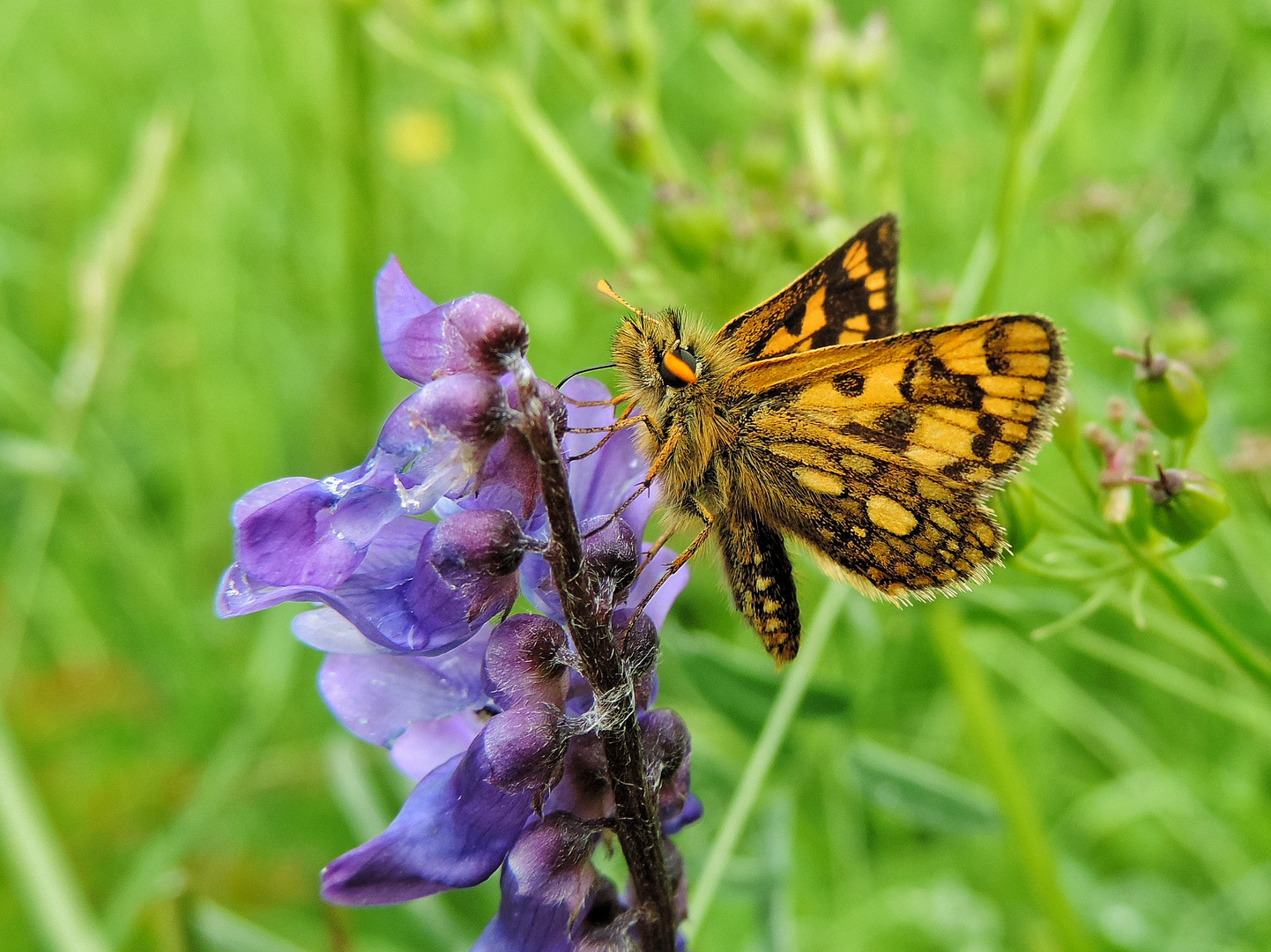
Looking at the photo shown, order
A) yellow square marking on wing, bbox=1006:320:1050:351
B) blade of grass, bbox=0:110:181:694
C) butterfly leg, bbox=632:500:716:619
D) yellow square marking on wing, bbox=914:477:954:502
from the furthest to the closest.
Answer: blade of grass, bbox=0:110:181:694 < yellow square marking on wing, bbox=914:477:954:502 < yellow square marking on wing, bbox=1006:320:1050:351 < butterfly leg, bbox=632:500:716:619

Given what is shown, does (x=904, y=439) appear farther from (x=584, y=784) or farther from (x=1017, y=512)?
(x=584, y=784)

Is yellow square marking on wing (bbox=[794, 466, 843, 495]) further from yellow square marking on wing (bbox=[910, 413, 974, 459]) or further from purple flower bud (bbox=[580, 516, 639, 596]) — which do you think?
purple flower bud (bbox=[580, 516, 639, 596])

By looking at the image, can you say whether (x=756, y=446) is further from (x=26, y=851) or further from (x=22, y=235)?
(x=22, y=235)

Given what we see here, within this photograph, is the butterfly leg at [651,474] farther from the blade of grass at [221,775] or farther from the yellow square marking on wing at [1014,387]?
the blade of grass at [221,775]

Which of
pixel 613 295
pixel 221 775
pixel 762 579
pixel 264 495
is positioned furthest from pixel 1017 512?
pixel 221 775

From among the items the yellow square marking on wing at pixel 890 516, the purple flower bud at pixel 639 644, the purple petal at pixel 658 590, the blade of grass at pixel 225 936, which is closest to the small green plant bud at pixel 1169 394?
the yellow square marking on wing at pixel 890 516

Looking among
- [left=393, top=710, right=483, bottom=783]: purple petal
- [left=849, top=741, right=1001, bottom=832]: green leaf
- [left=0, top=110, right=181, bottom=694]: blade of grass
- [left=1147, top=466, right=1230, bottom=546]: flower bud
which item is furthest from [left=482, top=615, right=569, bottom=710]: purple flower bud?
[left=0, top=110, right=181, bottom=694]: blade of grass

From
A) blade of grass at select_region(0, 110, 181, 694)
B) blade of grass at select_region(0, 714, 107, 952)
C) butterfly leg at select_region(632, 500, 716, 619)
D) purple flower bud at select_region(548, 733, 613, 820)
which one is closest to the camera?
purple flower bud at select_region(548, 733, 613, 820)

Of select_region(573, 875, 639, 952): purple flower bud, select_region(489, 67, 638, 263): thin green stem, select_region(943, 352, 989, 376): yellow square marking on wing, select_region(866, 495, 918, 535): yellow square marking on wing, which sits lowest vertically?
select_region(573, 875, 639, 952): purple flower bud
